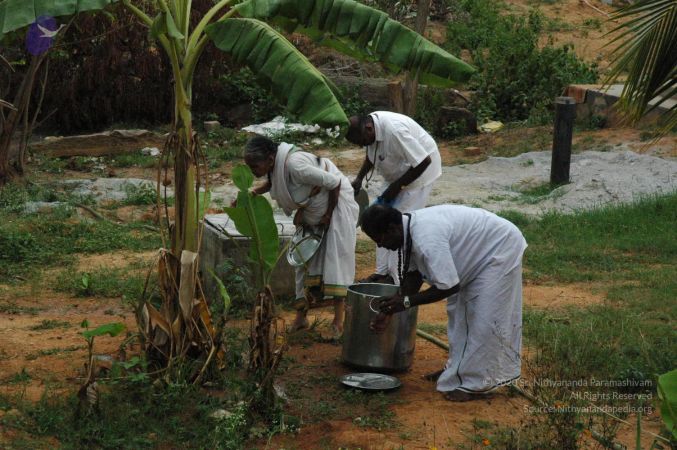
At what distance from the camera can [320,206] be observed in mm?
6891

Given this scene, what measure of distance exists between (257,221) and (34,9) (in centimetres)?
166

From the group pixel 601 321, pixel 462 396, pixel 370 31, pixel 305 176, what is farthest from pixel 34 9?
pixel 601 321

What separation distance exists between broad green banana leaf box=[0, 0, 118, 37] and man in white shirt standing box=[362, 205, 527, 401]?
6.28ft

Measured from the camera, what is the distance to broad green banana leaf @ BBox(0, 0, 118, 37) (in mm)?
5031

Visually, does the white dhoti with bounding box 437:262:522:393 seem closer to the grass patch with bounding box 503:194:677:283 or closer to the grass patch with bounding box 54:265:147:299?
the grass patch with bounding box 54:265:147:299

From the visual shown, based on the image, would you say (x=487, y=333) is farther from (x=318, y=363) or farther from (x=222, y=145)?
(x=222, y=145)

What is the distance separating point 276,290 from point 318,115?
126 inches

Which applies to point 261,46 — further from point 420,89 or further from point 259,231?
point 420,89

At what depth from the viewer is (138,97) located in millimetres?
16828

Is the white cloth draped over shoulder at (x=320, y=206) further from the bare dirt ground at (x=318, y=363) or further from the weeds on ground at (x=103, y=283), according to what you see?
the weeds on ground at (x=103, y=283)

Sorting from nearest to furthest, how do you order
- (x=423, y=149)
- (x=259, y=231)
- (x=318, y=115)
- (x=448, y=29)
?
(x=318, y=115)
(x=259, y=231)
(x=423, y=149)
(x=448, y=29)

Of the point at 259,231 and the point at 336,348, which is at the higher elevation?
the point at 259,231

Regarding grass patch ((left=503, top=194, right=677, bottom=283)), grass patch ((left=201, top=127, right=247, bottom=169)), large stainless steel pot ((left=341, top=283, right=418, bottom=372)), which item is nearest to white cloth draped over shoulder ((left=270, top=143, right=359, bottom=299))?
large stainless steel pot ((left=341, top=283, right=418, bottom=372))

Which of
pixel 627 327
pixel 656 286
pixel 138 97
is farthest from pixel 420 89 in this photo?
pixel 627 327
